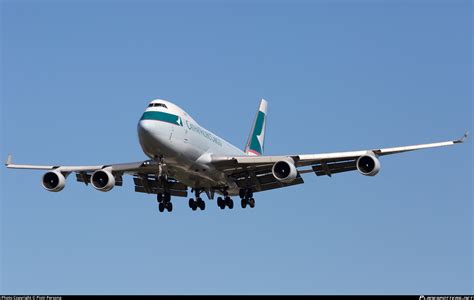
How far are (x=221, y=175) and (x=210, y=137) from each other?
8.14ft

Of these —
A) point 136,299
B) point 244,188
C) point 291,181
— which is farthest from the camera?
point 244,188

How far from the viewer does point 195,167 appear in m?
56.3

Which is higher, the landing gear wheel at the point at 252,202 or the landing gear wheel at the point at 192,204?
the landing gear wheel at the point at 192,204

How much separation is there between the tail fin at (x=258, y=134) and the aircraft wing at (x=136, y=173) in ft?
29.5

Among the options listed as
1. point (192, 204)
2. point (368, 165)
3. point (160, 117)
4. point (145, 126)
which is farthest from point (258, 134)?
point (145, 126)

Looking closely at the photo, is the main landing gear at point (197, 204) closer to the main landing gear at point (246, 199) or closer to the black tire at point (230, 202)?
the black tire at point (230, 202)

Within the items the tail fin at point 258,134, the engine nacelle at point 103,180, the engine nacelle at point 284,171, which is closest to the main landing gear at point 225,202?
the engine nacelle at point 284,171

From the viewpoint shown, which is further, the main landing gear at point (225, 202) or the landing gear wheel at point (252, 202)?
the main landing gear at point (225, 202)

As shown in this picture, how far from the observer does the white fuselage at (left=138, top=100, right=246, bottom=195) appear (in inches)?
2084

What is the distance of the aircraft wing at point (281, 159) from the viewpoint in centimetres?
5588

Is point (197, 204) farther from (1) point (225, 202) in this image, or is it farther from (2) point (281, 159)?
(2) point (281, 159)

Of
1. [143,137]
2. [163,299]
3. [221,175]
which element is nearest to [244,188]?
[221,175]

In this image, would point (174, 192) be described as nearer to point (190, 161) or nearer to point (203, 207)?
point (203, 207)

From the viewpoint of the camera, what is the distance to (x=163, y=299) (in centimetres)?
4150
